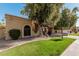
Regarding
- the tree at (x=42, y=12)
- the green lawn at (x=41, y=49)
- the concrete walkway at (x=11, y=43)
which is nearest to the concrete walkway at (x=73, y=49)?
the green lawn at (x=41, y=49)

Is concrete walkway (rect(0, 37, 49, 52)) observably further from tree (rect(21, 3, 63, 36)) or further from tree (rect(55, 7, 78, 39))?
tree (rect(55, 7, 78, 39))

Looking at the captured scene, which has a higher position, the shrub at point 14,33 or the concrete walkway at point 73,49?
the shrub at point 14,33

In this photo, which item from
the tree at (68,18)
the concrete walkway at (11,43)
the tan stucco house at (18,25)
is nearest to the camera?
the concrete walkway at (11,43)

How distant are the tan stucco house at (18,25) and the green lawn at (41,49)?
42 centimetres

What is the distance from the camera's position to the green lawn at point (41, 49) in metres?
6.42

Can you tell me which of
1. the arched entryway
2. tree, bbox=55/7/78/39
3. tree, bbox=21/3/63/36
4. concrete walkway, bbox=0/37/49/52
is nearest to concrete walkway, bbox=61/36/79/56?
tree, bbox=55/7/78/39

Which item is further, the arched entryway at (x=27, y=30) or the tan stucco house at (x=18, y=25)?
the arched entryway at (x=27, y=30)

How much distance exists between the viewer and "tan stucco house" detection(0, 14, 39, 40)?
6.62 m

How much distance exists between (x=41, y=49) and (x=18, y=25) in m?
1.09

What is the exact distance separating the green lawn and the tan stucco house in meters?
0.42

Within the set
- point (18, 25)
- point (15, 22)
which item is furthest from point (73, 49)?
point (15, 22)

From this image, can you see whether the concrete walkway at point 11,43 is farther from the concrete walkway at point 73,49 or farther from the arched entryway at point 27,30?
the concrete walkway at point 73,49

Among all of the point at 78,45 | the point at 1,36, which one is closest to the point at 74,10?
the point at 78,45

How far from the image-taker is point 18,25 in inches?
264
